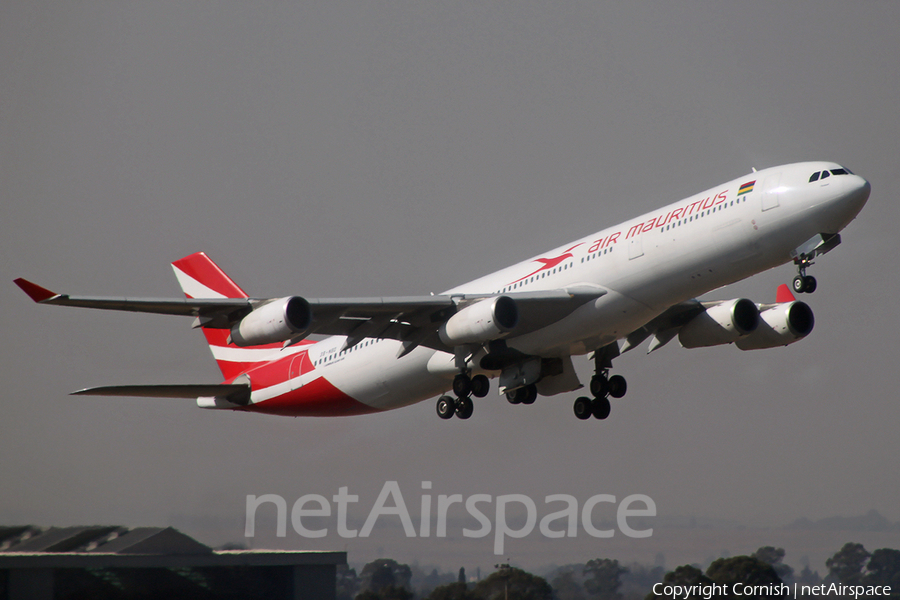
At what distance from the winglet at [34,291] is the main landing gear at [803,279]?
18.2 m

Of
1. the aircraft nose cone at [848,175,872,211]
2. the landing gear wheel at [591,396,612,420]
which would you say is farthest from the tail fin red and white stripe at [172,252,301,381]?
the aircraft nose cone at [848,175,872,211]

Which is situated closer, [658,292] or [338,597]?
[658,292]

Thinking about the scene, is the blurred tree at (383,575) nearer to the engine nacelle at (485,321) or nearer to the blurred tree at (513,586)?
the blurred tree at (513,586)

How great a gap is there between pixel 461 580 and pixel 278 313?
16964 millimetres

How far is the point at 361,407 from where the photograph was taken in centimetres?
3319

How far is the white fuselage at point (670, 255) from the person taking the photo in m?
24.3

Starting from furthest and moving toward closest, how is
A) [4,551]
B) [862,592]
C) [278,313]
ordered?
[862,592] → [4,551] → [278,313]

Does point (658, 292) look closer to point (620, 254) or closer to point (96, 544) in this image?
point (620, 254)

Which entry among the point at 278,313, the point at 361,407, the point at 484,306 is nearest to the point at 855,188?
the point at 484,306

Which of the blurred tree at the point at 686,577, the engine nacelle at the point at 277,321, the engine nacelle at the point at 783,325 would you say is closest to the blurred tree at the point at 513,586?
the blurred tree at the point at 686,577

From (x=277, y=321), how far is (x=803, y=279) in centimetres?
1336

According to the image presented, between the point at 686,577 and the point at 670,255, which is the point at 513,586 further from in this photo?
the point at 670,255

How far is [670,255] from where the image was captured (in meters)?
25.7

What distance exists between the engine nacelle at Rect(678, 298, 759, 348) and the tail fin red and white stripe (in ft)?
51.1
